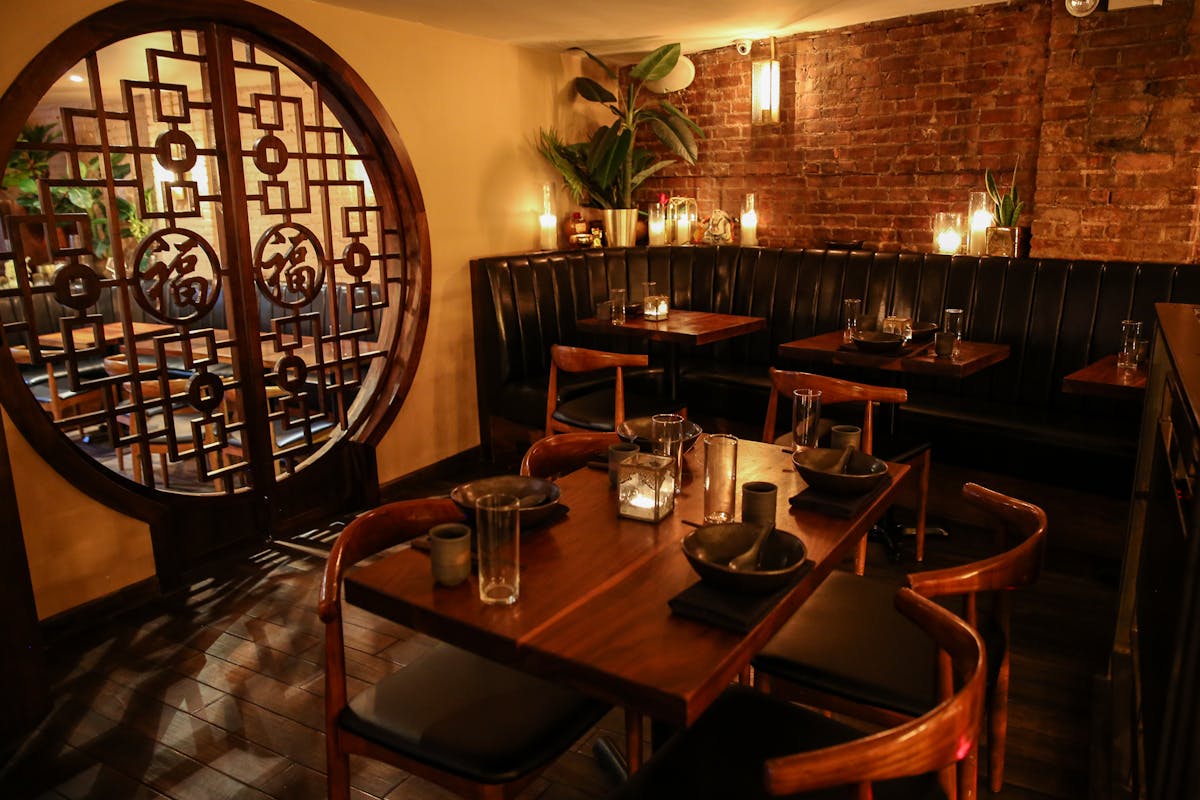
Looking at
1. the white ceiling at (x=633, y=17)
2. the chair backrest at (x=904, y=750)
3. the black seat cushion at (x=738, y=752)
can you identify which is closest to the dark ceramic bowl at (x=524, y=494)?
the black seat cushion at (x=738, y=752)

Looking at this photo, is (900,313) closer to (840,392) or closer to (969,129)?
(969,129)

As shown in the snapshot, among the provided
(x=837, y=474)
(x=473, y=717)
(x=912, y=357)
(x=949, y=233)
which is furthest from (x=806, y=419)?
(x=949, y=233)

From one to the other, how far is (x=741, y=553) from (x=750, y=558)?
0.8 inches

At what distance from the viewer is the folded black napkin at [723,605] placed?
1450 mm

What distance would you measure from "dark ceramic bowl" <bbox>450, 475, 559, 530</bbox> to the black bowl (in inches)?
14.5

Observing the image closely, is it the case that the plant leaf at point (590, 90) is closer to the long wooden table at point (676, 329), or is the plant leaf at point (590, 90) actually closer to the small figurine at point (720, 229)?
the small figurine at point (720, 229)

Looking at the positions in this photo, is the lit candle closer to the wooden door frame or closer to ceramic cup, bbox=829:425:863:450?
the wooden door frame

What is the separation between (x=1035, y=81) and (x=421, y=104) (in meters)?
3.15

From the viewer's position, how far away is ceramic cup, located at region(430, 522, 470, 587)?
1609mm

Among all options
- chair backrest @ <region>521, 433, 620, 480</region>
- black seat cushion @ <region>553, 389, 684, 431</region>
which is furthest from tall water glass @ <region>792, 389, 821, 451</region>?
black seat cushion @ <region>553, 389, 684, 431</region>

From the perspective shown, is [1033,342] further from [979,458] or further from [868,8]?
[868,8]

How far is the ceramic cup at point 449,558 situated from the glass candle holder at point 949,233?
3.86 m

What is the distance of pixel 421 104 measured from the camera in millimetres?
4414

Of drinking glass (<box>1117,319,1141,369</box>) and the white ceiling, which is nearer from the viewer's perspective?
drinking glass (<box>1117,319,1141,369</box>)
